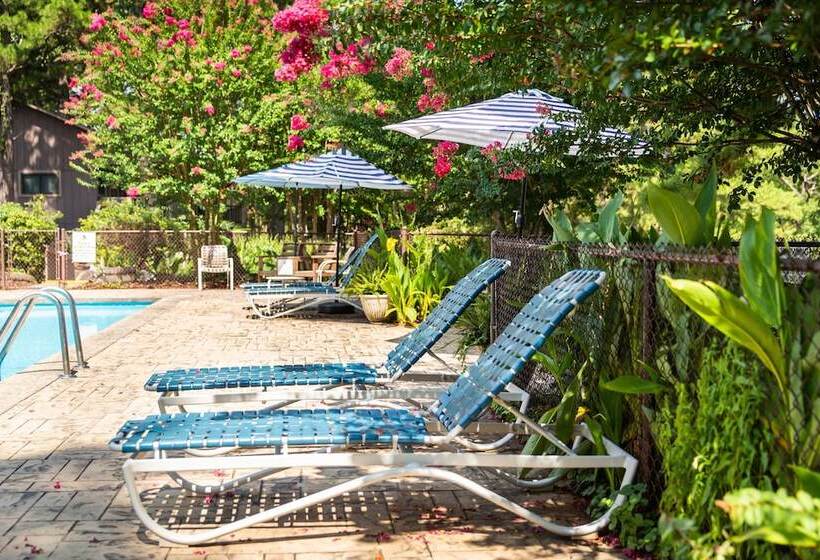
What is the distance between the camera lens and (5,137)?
29766 mm

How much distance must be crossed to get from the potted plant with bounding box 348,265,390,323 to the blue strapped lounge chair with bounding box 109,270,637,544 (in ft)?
25.7

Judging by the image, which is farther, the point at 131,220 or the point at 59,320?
the point at 131,220

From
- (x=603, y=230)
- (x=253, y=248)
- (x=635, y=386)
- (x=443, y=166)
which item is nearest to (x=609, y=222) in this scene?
(x=603, y=230)

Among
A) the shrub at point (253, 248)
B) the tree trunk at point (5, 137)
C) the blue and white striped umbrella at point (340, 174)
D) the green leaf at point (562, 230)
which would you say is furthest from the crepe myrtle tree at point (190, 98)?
the green leaf at point (562, 230)

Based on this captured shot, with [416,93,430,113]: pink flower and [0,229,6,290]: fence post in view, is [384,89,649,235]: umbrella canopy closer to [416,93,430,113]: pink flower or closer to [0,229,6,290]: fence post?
[416,93,430,113]: pink flower

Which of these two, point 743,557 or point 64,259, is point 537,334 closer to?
point 743,557

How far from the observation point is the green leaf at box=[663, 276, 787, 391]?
295 centimetres

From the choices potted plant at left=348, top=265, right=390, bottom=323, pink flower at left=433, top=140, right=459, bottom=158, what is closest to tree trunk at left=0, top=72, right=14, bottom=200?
potted plant at left=348, top=265, right=390, bottom=323

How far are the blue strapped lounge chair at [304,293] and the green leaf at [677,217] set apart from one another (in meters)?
8.85

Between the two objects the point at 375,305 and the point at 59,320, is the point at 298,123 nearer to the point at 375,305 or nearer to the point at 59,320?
the point at 375,305

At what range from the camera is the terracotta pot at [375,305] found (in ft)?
40.2

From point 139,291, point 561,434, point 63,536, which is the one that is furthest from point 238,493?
point 139,291

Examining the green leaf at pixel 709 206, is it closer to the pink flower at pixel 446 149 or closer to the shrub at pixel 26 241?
the pink flower at pixel 446 149

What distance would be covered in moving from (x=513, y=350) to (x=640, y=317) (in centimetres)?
64
